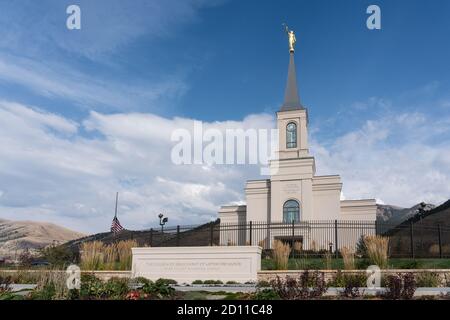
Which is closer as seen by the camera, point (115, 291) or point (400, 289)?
point (400, 289)

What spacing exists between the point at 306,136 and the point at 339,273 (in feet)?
80.4

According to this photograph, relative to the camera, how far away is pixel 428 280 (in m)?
14.1

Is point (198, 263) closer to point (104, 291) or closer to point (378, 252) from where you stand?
point (104, 291)

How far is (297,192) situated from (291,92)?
9.73 m

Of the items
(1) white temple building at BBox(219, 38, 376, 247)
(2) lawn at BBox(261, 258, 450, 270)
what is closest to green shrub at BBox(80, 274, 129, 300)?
(2) lawn at BBox(261, 258, 450, 270)

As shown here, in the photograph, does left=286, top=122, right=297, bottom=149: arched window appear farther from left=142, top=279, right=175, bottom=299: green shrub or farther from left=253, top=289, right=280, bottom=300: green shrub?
left=253, top=289, right=280, bottom=300: green shrub

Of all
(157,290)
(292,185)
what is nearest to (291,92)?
(292,185)

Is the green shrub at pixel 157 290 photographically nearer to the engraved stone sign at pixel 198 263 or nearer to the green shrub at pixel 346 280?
the engraved stone sign at pixel 198 263

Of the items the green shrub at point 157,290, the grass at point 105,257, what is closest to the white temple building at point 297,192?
the grass at point 105,257

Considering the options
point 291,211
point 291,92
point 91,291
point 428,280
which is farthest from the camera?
point 291,92

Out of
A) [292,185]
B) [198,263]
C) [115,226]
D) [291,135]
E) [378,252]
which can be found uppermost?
[291,135]

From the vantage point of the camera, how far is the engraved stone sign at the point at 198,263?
16.5 m

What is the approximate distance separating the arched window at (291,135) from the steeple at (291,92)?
1462 mm
